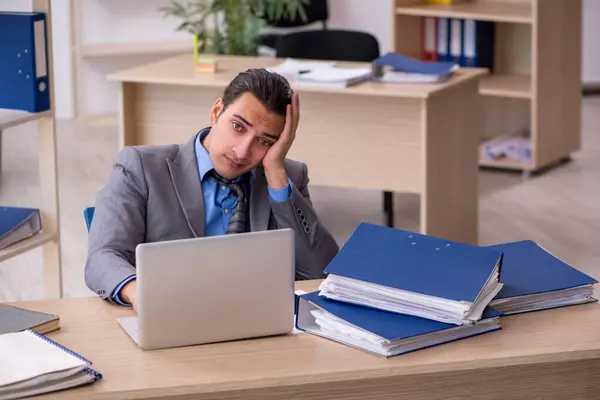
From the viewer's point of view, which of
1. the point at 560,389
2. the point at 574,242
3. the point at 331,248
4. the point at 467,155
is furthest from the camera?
the point at 574,242

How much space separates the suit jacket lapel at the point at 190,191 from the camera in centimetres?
251

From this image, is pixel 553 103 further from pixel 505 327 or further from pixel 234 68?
pixel 505 327

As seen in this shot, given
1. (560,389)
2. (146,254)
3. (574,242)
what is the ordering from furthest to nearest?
(574,242) < (560,389) < (146,254)

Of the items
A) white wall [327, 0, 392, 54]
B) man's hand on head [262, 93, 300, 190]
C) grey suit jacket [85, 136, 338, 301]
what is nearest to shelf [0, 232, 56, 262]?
grey suit jacket [85, 136, 338, 301]

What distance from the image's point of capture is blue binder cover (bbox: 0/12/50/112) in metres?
3.19

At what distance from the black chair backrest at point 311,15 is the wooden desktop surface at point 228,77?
2185 millimetres

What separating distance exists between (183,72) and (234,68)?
0.25 metres

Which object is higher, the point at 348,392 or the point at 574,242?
the point at 348,392

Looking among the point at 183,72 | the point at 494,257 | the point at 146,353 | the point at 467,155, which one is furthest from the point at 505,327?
the point at 183,72

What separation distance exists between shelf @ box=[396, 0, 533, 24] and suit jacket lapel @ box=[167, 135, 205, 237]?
368 centimetres

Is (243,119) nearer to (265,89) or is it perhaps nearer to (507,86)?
(265,89)

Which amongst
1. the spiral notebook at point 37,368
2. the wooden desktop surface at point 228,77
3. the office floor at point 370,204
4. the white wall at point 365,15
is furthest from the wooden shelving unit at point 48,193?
the white wall at point 365,15

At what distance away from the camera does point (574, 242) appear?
16.1 ft

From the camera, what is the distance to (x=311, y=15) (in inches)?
289
